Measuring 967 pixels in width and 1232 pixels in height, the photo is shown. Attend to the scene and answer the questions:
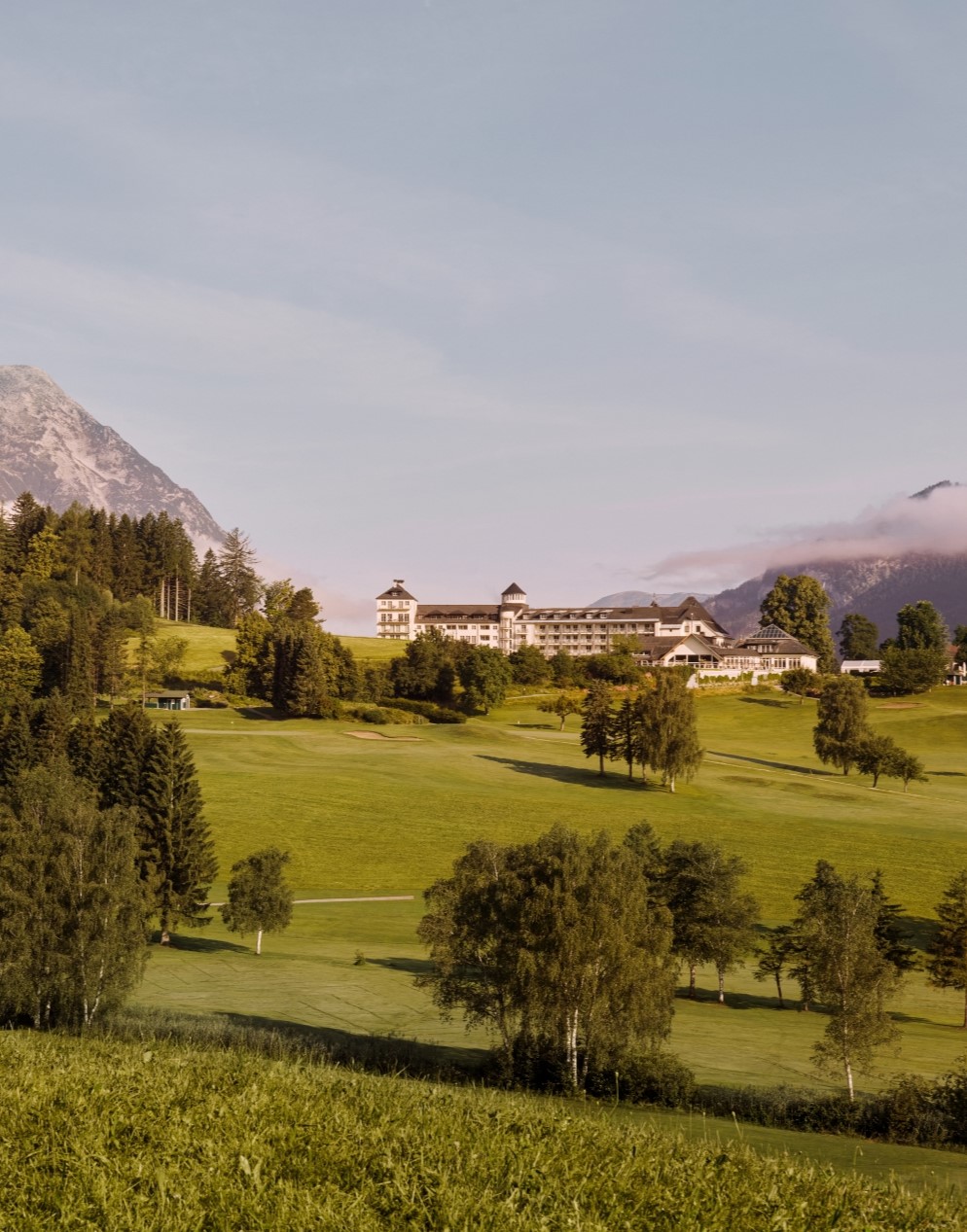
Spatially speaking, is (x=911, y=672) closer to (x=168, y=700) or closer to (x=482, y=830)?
(x=168, y=700)

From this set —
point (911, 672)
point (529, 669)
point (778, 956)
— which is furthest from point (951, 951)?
point (911, 672)

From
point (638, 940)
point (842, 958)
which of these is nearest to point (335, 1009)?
point (638, 940)

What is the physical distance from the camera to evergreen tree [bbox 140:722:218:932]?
6656 cm

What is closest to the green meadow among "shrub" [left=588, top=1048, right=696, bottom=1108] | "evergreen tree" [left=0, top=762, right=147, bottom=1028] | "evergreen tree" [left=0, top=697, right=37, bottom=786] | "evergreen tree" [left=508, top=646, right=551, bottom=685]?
"shrub" [left=588, top=1048, right=696, bottom=1108]

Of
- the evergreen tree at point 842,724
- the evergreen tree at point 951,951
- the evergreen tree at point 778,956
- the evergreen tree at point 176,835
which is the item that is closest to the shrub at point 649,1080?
the evergreen tree at point 778,956

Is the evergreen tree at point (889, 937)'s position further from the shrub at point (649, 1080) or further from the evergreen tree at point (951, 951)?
the shrub at point (649, 1080)

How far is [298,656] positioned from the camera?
497 feet

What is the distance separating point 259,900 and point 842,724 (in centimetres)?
7951

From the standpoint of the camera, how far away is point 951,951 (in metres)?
→ 55.5

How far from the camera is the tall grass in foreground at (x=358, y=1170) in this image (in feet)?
29.9

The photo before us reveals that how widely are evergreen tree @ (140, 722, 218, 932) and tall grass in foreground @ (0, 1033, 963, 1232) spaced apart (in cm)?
5275

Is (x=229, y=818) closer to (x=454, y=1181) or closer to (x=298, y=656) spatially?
(x=298, y=656)

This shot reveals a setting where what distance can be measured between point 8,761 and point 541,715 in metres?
86.7

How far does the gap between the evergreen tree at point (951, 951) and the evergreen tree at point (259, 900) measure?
113 ft
